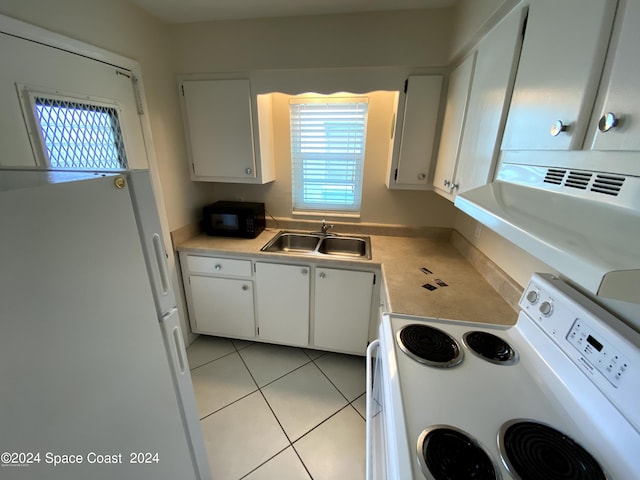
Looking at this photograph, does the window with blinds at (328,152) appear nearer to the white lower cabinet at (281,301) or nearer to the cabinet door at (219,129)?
the cabinet door at (219,129)

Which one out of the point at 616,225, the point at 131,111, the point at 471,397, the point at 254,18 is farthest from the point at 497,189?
the point at 131,111

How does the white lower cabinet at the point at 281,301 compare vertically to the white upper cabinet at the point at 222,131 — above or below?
below

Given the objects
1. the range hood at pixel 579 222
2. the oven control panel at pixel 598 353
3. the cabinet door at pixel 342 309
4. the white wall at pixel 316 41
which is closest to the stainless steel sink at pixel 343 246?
the cabinet door at pixel 342 309

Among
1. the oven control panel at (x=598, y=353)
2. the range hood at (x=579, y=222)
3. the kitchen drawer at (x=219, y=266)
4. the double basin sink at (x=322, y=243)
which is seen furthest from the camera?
the double basin sink at (x=322, y=243)

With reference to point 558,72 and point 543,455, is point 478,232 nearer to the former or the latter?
point 558,72

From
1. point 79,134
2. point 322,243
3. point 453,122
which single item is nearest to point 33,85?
point 79,134

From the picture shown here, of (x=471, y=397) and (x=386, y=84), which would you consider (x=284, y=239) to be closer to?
(x=386, y=84)

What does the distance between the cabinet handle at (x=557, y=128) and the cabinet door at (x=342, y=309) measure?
1.30 m

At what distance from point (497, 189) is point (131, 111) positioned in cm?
212

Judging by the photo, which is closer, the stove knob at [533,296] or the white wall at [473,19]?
the stove knob at [533,296]

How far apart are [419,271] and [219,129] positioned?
186cm

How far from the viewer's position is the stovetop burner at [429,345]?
0.92 metres

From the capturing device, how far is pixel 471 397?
2.62 feet

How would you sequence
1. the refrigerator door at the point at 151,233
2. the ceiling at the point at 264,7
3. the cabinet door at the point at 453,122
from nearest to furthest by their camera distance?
1. the refrigerator door at the point at 151,233
2. the cabinet door at the point at 453,122
3. the ceiling at the point at 264,7
